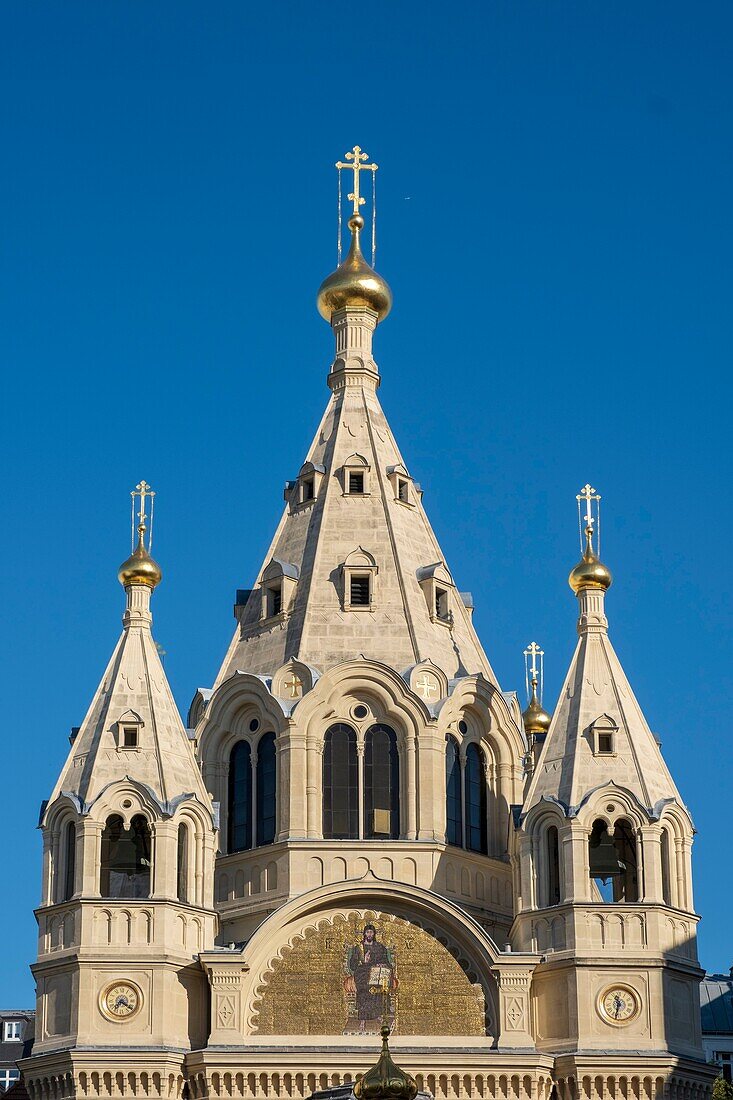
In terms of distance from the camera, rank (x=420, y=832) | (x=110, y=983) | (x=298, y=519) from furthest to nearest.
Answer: (x=298, y=519) → (x=420, y=832) → (x=110, y=983)

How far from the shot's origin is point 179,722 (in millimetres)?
48281

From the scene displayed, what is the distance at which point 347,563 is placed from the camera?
165ft

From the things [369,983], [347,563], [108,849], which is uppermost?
[347,563]

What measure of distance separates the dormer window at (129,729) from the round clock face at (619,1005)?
9.94 metres

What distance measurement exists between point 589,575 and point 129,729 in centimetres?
983

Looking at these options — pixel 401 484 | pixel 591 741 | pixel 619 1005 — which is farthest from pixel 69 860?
pixel 401 484

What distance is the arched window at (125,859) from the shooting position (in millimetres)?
46719

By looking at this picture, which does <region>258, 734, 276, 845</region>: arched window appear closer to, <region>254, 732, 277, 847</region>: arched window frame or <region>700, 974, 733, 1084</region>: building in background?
<region>254, 732, 277, 847</region>: arched window frame

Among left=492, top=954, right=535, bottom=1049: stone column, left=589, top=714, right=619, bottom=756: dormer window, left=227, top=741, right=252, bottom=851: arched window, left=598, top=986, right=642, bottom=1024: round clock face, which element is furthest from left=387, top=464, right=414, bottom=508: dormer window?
left=598, top=986, right=642, bottom=1024: round clock face

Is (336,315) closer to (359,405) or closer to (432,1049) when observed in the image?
(359,405)

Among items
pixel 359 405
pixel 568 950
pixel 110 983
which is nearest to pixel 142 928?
pixel 110 983

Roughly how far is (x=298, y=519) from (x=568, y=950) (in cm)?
1165

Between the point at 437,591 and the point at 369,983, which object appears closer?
the point at 369,983

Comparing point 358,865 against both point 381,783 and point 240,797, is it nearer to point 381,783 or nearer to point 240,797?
point 381,783
